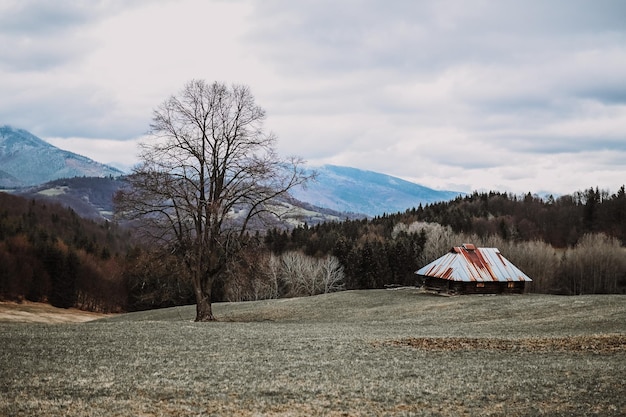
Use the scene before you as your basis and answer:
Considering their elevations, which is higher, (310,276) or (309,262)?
(309,262)

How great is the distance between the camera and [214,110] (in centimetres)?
3597

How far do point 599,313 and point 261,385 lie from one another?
28.1 meters

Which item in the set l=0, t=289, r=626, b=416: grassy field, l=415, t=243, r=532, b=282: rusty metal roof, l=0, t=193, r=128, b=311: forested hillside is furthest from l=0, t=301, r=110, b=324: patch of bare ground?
l=415, t=243, r=532, b=282: rusty metal roof

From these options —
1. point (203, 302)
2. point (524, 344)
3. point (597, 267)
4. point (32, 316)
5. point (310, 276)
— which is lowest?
point (32, 316)

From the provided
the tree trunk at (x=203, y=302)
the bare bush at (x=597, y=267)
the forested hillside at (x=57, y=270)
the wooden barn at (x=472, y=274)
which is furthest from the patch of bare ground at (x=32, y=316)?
the bare bush at (x=597, y=267)

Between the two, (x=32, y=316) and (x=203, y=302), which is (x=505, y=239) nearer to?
(x=32, y=316)

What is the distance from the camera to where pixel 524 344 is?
22297 mm

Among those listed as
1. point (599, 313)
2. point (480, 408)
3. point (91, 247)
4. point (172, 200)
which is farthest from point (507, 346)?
point (91, 247)

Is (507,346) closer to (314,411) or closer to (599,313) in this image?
(314,411)

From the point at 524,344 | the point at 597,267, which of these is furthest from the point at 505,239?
the point at 524,344

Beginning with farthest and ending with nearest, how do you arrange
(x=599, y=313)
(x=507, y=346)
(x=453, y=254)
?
1. (x=453, y=254)
2. (x=599, y=313)
3. (x=507, y=346)

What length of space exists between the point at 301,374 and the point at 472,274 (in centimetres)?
4958

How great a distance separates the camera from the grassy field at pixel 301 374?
465 inches

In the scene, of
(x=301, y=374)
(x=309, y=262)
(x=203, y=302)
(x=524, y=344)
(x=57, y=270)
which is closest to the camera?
(x=301, y=374)
